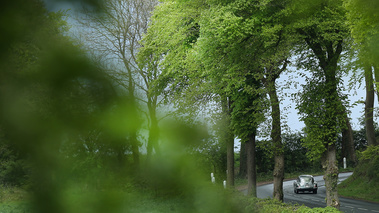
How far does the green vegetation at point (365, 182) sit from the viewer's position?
24094 mm

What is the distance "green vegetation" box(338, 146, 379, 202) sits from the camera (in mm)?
24094

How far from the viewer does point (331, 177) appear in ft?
51.3

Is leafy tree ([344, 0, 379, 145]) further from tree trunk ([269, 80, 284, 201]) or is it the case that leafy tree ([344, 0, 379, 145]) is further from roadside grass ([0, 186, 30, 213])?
roadside grass ([0, 186, 30, 213])

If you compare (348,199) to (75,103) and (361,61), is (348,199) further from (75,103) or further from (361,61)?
(75,103)

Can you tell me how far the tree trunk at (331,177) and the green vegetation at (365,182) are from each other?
788 centimetres

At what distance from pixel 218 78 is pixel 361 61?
5.38 metres

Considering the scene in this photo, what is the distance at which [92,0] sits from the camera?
2.78ft

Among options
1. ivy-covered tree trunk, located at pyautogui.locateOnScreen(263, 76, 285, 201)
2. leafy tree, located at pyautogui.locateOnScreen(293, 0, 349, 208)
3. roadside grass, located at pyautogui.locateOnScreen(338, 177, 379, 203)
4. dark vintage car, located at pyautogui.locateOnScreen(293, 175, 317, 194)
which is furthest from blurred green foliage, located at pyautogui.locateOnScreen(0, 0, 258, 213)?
dark vintage car, located at pyautogui.locateOnScreen(293, 175, 317, 194)

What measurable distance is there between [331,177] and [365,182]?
39.1 ft

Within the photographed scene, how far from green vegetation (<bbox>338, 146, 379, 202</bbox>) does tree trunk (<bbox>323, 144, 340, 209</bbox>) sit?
7884 mm

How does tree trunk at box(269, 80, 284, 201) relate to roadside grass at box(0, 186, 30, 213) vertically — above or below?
above

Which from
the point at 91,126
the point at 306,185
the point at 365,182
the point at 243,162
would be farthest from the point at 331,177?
the point at 243,162

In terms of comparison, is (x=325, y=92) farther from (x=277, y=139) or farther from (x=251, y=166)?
(x=251, y=166)

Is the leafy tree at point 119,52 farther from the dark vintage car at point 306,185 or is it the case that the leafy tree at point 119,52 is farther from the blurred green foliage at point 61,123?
the dark vintage car at point 306,185
